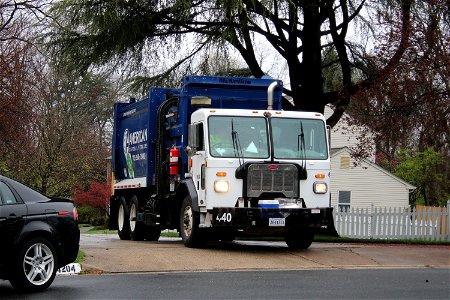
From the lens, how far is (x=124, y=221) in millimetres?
22344

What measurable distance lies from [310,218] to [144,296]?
6416 mm

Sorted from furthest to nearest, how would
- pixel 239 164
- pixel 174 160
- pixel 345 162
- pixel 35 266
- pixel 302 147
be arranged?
pixel 345 162 < pixel 174 160 < pixel 302 147 < pixel 239 164 < pixel 35 266

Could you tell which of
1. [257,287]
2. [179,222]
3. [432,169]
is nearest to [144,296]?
[257,287]

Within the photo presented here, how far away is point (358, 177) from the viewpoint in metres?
43.2

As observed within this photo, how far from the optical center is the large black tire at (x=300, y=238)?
699 inches

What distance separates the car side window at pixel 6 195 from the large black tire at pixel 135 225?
992 centimetres

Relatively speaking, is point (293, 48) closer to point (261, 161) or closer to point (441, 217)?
point (441, 217)

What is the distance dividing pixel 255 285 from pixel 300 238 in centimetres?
635

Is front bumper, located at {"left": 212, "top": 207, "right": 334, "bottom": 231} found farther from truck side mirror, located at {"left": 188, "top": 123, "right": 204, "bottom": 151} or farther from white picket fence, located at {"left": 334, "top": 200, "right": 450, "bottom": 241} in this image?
white picket fence, located at {"left": 334, "top": 200, "right": 450, "bottom": 241}

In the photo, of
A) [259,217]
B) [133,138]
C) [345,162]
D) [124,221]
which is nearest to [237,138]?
[259,217]

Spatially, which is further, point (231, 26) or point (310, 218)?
point (231, 26)

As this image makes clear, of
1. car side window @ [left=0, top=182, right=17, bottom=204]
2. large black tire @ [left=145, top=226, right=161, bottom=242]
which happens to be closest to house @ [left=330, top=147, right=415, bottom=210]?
large black tire @ [left=145, top=226, right=161, bottom=242]

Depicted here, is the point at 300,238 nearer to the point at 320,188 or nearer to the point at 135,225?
the point at 320,188

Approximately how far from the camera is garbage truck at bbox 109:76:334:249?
16.2 metres
